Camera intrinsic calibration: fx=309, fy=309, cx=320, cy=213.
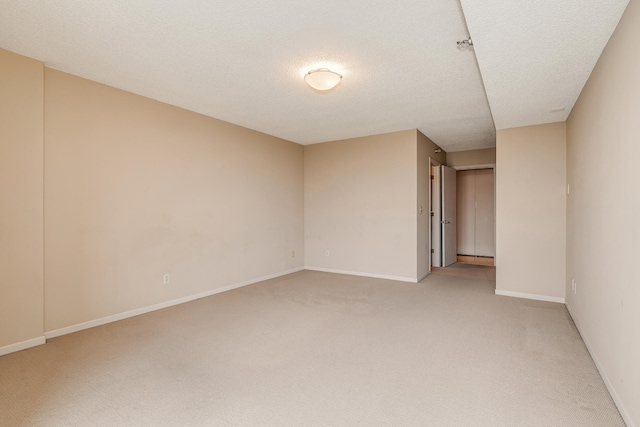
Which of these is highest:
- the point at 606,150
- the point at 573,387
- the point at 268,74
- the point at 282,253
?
the point at 268,74

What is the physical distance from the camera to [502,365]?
231 centimetres

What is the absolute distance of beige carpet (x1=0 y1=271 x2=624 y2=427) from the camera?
1759mm

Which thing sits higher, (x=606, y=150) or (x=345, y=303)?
(x=606, y=150)

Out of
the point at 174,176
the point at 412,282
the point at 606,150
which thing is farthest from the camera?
the point at 412,282

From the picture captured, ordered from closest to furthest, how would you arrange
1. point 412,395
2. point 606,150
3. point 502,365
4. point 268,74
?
point 412,395 < point 606,150 < point 502,365 < point 268,74

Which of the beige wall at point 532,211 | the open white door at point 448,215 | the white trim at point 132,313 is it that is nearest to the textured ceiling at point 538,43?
the beige wall at point 532,211

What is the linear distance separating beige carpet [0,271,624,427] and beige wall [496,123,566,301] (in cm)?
60

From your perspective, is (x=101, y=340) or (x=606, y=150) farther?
(x=101, y=340)

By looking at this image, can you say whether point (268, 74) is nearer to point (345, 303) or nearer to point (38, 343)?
point (345, 303)

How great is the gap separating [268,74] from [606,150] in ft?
9.07

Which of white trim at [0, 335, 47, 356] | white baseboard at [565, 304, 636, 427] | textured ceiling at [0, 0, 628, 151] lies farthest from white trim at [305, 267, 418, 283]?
white trim at [0, 335, 47, 356]

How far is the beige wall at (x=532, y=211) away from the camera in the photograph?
3.89 meters

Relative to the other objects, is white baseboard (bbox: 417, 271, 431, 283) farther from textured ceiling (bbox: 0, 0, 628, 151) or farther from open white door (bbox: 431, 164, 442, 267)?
textured ceiling (bbox: 0, 0, 628, 151)

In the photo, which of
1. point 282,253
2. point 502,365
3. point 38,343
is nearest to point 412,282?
point 282,253
